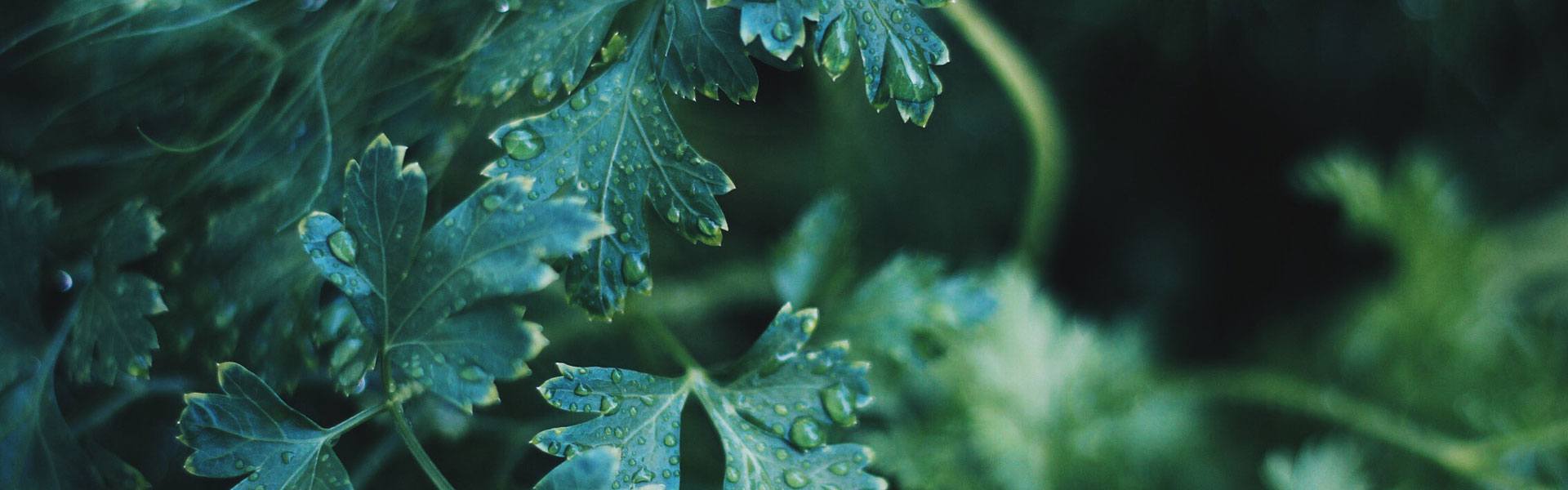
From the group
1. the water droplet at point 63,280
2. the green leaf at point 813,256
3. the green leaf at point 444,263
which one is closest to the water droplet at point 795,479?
the green leaf at point 444,263

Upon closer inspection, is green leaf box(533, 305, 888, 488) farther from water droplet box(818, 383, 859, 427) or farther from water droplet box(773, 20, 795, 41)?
→ water droplet box(773, 20, 795, 41)

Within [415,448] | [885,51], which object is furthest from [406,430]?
[885,51]

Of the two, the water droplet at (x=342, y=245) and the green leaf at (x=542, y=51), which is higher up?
the green leaf at (x=542, y=51)

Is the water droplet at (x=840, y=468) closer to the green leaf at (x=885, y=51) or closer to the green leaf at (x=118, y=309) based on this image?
the green leaf at (x=885, y=51)

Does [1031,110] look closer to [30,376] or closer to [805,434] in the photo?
[805,434]

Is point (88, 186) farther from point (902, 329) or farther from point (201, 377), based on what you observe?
point (902, 329)

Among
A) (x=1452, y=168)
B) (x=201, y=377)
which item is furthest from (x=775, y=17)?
(x=1452, y=168)
